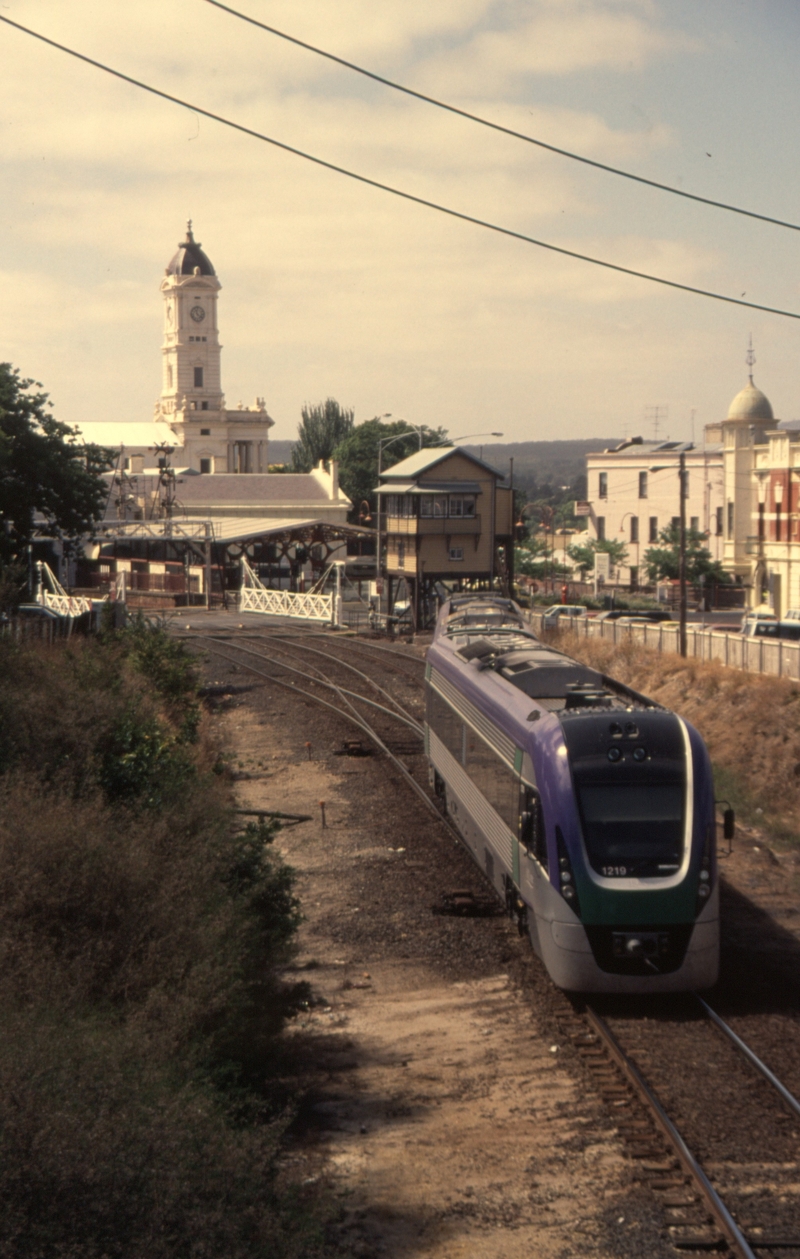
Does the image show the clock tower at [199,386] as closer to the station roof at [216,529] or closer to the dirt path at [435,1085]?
the station roof at [216,529]

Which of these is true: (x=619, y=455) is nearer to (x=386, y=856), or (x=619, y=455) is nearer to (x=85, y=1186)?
(x=386, y=856)

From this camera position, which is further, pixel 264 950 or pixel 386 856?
pixel 386 856

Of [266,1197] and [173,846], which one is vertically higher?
[173,846]

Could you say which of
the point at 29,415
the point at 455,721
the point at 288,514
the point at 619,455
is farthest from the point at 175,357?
the point at 455,721

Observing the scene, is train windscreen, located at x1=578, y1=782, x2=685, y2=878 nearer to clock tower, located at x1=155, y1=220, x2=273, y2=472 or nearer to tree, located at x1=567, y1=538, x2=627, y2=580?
tree, located at x1=567, y1=538, x2=627, y2=580

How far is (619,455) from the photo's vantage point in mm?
100312

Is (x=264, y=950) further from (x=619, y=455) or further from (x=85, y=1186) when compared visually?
(x=619, y=455)

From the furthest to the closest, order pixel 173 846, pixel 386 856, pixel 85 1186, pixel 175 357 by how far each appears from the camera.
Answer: pixel 175 357 < pixel 386 856 < pixel 173 846 < pixel 85 1186

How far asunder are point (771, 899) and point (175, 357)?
141042 millimetres

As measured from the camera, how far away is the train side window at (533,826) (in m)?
12.8

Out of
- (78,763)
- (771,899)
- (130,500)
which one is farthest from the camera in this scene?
(130,500)

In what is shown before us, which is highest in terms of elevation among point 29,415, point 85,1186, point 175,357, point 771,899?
point 175,357

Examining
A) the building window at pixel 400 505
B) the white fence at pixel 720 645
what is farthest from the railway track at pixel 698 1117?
the building window at pixel 400 505

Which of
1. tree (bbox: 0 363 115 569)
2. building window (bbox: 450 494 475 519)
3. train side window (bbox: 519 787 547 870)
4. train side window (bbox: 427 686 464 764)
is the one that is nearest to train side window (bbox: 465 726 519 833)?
train side window (bbox: 519 787 547 870)
